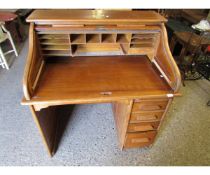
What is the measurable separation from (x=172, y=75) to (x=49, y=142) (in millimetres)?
1116

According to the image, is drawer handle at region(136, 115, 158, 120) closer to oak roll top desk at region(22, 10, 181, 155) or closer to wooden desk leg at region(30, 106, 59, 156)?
oak roll top desk at region(22, 10, 181, 155)

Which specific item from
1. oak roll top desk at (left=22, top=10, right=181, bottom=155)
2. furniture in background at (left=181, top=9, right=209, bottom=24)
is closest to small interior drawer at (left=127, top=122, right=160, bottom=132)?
oak roll top desk at (left=22, top=10, right=181, bottom=155)

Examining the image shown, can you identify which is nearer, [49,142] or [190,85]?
[49,142]

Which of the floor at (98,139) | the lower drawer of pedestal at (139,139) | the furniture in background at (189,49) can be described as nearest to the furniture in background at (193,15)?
the furniture in background at (189,49)

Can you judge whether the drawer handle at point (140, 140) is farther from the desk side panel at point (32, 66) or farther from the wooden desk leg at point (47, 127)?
the desk side panel at point (32, 66)

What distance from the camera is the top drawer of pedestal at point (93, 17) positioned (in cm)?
112

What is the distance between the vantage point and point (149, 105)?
118 cm

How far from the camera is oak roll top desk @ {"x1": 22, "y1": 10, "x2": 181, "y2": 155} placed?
1068 mm

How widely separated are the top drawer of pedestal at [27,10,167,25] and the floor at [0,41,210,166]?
3.52ft

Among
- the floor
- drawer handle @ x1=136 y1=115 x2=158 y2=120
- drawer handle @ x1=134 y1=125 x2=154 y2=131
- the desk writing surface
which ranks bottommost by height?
the floor

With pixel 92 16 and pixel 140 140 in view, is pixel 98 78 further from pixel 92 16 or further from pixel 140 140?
pixel 140 140

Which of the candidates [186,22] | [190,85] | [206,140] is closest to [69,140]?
[206,140]
